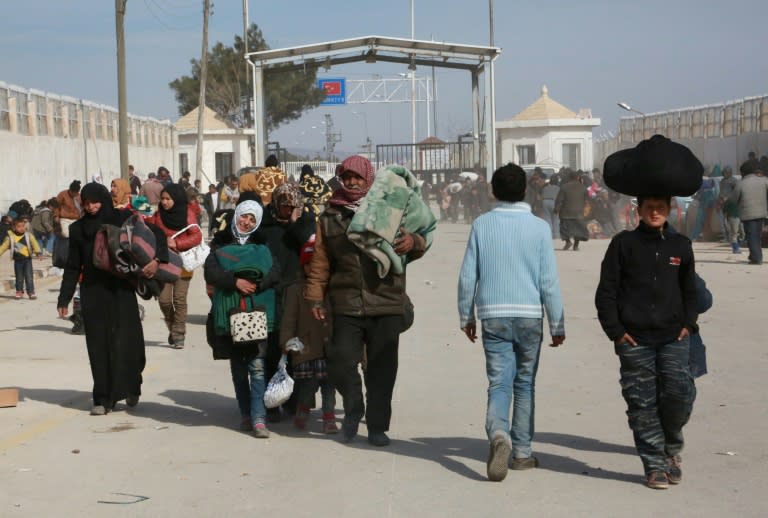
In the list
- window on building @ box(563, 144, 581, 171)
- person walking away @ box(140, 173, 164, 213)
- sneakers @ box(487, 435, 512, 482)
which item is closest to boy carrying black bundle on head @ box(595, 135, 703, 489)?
sneakers @ box(487, 435, 512, 482)

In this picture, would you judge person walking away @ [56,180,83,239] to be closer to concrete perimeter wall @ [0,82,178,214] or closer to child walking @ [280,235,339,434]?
child walking @ [280,235,339,434]

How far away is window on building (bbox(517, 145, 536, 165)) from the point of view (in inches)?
2089

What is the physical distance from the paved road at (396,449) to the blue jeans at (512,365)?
34cm

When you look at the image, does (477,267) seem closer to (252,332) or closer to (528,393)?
(528,393)

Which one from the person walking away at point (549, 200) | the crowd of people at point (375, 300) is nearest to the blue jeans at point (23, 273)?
the crowd of people at point (375, 300)

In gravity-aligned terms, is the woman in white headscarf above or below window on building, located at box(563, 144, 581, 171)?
below

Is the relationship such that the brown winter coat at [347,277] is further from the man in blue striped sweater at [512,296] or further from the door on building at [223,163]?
the door on building at [223,163]

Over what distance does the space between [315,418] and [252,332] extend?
115 cm

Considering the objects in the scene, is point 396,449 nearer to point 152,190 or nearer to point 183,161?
point 152,190

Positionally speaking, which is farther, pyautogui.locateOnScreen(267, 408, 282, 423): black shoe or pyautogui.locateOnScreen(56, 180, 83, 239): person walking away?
pyautogui.locateOnScreen(56, 180, 83, 239): person walking away

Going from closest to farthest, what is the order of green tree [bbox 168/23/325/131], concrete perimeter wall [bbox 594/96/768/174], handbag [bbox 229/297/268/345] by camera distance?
1. handbag [bbox 229/297/268/345]
2. concrete perimeter wall [bbox 594/96/768/174]
3. green tree [bbox 168/23/325/131]

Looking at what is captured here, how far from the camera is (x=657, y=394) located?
6.79 meters

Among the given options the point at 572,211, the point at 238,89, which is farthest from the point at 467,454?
the point at 238,89

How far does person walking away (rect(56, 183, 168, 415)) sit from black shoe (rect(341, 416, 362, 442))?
2.11 metres
